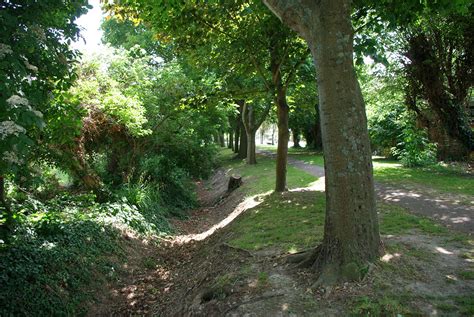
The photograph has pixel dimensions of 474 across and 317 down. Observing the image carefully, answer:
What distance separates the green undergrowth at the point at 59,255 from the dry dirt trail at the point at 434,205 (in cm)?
709

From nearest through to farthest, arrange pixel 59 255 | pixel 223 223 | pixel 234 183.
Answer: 1. pixel 59 255
2. pixel 223 223
3. pixel 234 183

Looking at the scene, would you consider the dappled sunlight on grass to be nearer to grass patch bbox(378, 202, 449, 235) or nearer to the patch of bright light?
grass patch bbox(378, 202, 449, 235)

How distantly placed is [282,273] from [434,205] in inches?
231

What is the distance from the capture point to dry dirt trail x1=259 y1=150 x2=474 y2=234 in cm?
788

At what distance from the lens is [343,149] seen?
5004 mm

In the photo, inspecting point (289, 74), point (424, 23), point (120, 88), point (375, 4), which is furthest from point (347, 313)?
point (424, 23)

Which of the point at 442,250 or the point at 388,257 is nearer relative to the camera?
the point at 388,257

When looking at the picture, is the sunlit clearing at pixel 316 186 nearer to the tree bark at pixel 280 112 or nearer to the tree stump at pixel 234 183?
the tree bark at pixel 280 112

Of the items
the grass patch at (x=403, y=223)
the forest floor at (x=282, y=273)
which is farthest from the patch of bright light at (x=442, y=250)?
the grass patch at (x=403, y=223)

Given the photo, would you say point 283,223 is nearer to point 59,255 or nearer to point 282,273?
point 282,273

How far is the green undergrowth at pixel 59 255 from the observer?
238 inches

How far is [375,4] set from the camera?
741 centimetres

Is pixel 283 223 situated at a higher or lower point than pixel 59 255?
higher

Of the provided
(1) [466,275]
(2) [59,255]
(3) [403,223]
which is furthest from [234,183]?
(1) [466,275]
